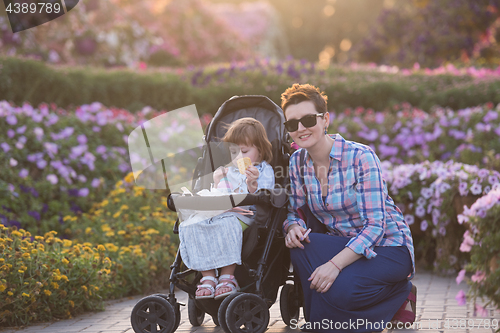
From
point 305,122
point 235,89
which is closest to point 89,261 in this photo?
point 305,122

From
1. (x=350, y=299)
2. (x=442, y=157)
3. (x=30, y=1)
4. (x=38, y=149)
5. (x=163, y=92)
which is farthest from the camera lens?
(x=30, y=1)

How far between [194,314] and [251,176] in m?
0.97

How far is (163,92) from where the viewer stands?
9.10 meters

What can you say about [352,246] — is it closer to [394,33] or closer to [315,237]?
[315,237]

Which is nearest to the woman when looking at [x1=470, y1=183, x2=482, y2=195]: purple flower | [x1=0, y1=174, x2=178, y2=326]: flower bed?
[x1=0, y1=174, x2=178, y2=326]: flower bed

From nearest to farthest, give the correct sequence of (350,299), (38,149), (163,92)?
(350,299) < (38,149) < (163,92)

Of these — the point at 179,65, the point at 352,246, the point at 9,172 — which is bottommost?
the point at 352,246

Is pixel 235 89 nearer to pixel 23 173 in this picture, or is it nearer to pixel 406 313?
pixel 23 173

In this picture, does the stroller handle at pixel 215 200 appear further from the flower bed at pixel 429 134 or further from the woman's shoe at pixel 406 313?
the flower bed at pixel 429 134

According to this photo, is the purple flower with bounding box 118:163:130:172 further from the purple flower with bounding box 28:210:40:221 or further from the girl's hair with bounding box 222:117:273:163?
the girl's hair with bounding box 222:117:273:163

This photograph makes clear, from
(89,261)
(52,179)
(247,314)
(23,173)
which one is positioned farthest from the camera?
(52,179)

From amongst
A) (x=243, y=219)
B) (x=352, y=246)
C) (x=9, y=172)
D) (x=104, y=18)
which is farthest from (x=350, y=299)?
(x=104, y=18)

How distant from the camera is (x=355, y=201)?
303 cm

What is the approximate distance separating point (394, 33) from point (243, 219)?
16001 millimetres
